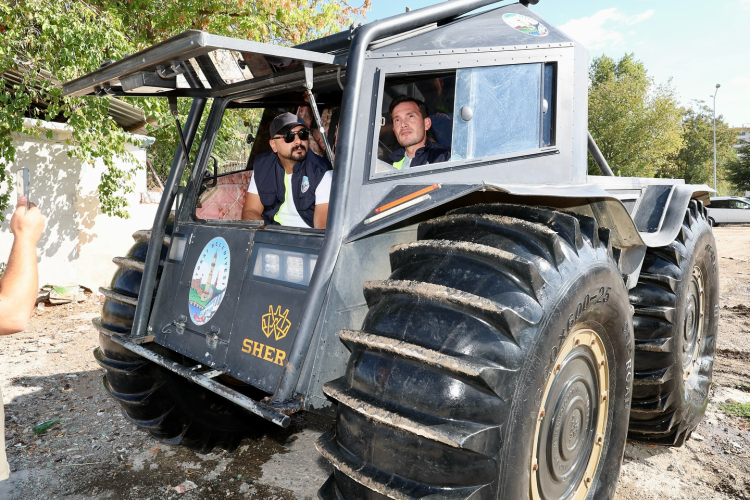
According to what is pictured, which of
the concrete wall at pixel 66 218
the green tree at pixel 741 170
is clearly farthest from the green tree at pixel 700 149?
the concrete wall at pixel 66 218

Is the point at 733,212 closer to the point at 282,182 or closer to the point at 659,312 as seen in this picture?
the point at 659,312

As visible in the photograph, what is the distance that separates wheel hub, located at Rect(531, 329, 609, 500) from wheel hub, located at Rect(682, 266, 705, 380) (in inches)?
64.2

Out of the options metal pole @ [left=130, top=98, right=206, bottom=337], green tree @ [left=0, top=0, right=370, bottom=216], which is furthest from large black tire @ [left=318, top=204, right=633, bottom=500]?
green tree @ [left=0, top=0, right=370, bottom=216]

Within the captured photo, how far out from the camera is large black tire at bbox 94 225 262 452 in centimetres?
328

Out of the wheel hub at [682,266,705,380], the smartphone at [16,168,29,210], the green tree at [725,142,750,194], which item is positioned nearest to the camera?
the smartphone at [16,168,29,210]

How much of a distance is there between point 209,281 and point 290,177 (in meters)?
0.94

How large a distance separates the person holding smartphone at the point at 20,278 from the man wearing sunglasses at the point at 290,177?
149cm

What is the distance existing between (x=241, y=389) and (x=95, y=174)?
781cm

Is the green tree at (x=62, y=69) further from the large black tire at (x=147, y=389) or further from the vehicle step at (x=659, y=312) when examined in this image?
the vehicle step at (x=659, y=312)

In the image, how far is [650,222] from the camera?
345 cm

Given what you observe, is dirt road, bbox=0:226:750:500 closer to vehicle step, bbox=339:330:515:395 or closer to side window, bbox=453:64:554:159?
vehicle step, bbox=339:330:515:395

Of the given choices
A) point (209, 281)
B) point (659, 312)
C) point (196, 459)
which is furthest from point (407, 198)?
point (196, 459)

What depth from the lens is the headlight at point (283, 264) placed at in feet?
8.07

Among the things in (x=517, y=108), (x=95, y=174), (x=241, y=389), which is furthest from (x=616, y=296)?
(x=95, y=174)
